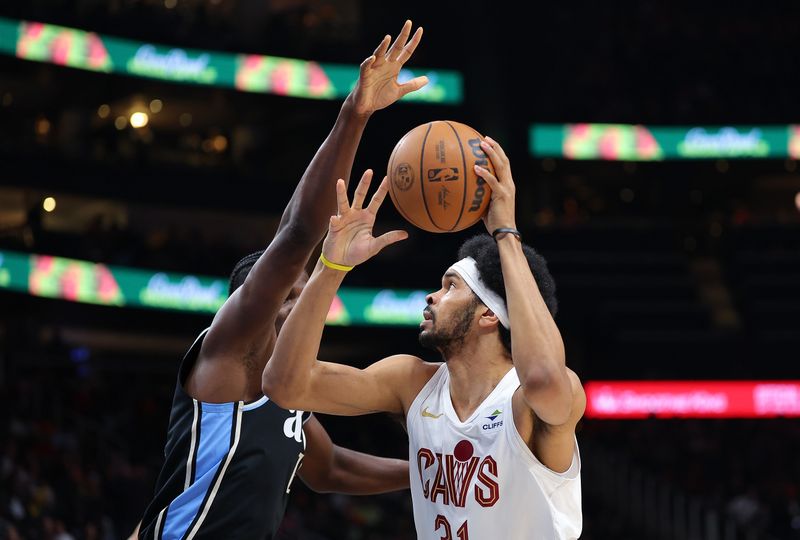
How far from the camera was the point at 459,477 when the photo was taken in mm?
3898

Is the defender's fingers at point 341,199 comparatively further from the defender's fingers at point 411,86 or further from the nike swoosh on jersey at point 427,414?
the nike swoosh on jersey at point 427,414

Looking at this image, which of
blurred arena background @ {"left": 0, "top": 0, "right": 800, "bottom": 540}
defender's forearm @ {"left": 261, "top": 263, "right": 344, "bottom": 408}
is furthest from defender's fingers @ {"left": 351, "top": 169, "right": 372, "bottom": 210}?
blurred arena background @ {"left": 0, "top": 0, "right": 800, "bottom": 540}

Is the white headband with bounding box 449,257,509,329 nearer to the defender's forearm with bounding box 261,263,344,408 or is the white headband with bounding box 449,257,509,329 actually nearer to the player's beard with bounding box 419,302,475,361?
the player's beard with bounding box 419,302,475,361

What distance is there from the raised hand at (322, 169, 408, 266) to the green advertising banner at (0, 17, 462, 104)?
20582 millimetres

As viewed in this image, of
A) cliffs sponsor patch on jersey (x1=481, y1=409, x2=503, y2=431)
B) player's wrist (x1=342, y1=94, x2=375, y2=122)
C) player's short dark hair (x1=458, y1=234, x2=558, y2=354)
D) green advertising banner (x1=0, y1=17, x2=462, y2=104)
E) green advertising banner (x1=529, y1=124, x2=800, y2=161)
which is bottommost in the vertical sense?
cliffs sponsor patch on jersey (x1=481, y1=409, x2=503, y2=431)

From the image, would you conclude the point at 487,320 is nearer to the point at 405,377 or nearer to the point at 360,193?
the point at 405,377

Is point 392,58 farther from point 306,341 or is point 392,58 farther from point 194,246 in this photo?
point 194,246

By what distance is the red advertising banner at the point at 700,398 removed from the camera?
24.1 m

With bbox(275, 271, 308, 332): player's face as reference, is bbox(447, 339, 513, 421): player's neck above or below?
below

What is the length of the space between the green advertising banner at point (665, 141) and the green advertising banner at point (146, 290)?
6716 millimetres

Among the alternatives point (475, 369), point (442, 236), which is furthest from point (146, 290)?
point (475, 369)

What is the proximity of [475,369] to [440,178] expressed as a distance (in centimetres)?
71

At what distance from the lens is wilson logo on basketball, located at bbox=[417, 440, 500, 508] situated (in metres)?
3.83

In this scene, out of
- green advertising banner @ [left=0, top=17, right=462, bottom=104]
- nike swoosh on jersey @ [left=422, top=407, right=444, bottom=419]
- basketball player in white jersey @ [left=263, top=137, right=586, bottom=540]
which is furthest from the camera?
green advertising banner @ [left=0, top=17, right=462, bottom=104]
